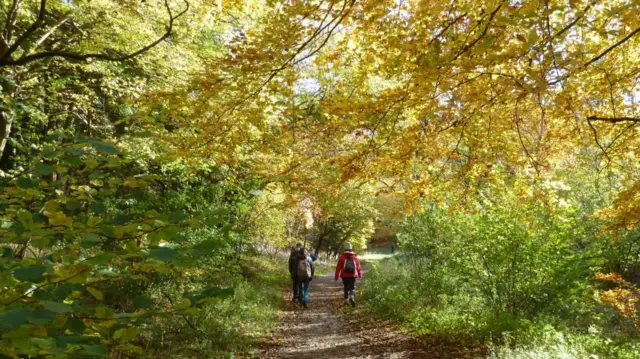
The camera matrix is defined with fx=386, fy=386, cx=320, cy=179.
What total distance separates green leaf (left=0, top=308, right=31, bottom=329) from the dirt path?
239 inches

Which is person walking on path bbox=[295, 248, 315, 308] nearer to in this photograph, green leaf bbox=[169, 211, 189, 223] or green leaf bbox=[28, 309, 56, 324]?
green leaf bbox=[169, 211, 189, 223]

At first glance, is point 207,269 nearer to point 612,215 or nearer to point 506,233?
→ point 506,233

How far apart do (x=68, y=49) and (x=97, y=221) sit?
27.7 feet

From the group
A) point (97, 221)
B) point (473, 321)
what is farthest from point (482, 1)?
point (473, 321)

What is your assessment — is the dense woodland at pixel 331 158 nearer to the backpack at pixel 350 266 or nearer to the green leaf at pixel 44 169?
the green leaf at pixel 44 169

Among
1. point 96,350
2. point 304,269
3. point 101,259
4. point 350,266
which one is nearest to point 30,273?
point 101,259

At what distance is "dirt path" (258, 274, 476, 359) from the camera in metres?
6.59

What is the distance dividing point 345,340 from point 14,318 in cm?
732

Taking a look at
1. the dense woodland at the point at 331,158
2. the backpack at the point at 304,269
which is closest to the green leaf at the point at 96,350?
the dense woodland at the point at 331,158

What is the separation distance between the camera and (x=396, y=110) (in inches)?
150

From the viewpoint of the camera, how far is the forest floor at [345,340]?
6.48 metres

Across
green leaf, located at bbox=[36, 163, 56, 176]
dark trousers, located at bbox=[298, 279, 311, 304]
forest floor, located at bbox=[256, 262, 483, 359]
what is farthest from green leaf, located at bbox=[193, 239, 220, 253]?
dark trousers, located at bbox=[298, 279, 311, 304]

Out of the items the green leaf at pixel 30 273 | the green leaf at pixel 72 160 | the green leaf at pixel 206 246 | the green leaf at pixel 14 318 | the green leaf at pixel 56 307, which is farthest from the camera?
the green leaf at pixel 72 160

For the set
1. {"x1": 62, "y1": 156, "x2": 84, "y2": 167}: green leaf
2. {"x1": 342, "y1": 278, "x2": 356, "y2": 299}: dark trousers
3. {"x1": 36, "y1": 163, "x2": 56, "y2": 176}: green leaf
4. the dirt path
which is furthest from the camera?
{"x1": 342, "y1": 278, "x2": 356, "y2": 299}: dark trousers
